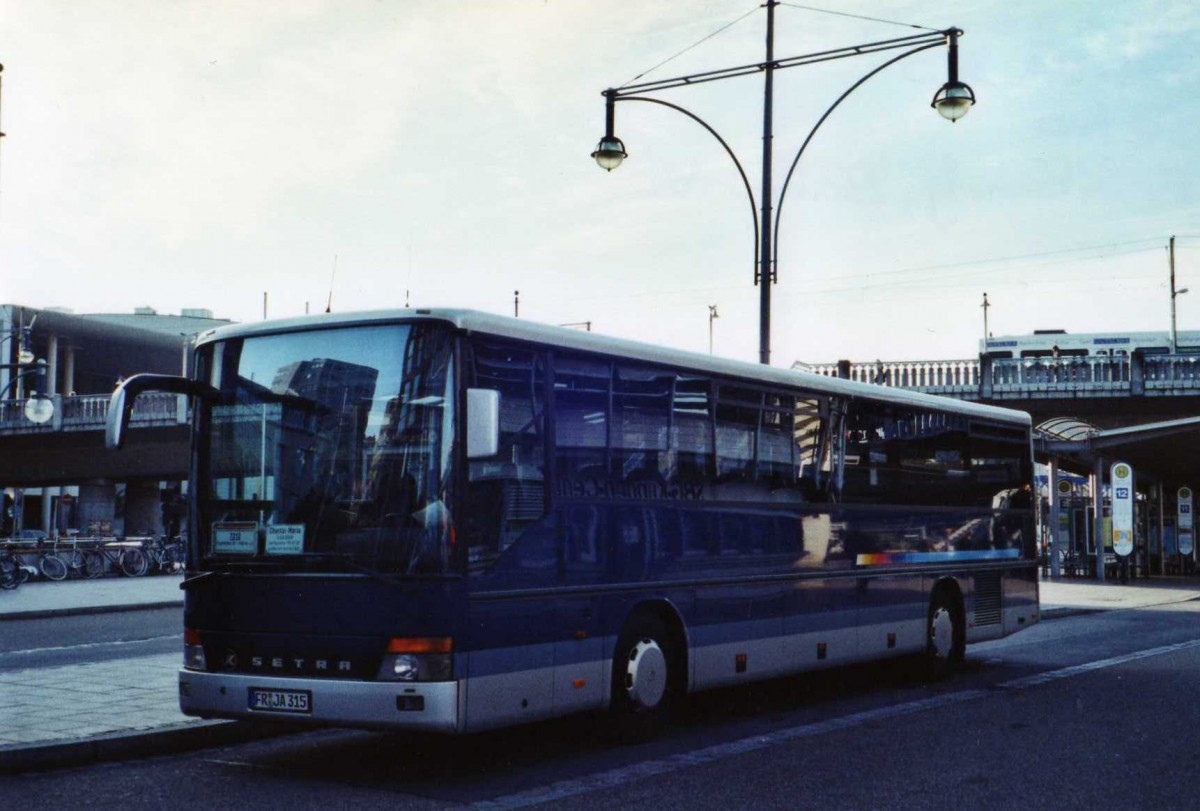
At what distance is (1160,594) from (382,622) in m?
27.2

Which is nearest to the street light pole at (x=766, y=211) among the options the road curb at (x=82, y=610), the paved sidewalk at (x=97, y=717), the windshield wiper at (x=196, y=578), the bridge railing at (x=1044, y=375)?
the paved sidewalk at (x=97, y=717)

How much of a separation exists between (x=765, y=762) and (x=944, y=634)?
6.26m

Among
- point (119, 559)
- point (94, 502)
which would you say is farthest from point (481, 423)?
point (94, 502)

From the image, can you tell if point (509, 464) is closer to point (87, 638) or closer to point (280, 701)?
point (280, 701)

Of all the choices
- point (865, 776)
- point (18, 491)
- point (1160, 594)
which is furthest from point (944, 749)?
point (18, 491)

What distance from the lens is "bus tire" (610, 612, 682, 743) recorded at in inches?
394

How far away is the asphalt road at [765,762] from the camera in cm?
804

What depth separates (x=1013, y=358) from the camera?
1916 inches

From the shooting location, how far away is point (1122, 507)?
35031 millimetres

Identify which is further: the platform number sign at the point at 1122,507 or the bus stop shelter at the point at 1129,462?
the platform number sign at the point at 1122,507

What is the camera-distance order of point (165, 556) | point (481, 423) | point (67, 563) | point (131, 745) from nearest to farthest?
1. point (481, 423)
2. point (131, 745)
3. point (67, 563)
4. point (165, 556)

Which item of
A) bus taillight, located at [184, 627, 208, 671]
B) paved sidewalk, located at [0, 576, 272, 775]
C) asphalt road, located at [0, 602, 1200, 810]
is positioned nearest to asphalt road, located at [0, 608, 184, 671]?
paved sidewalk, located at [0, 576, 272, 775]

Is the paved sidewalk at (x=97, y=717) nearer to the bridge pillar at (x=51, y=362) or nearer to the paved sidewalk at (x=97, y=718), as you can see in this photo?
the paved sidewalk at (x=97, y=718)

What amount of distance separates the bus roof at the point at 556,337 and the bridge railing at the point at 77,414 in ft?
157
